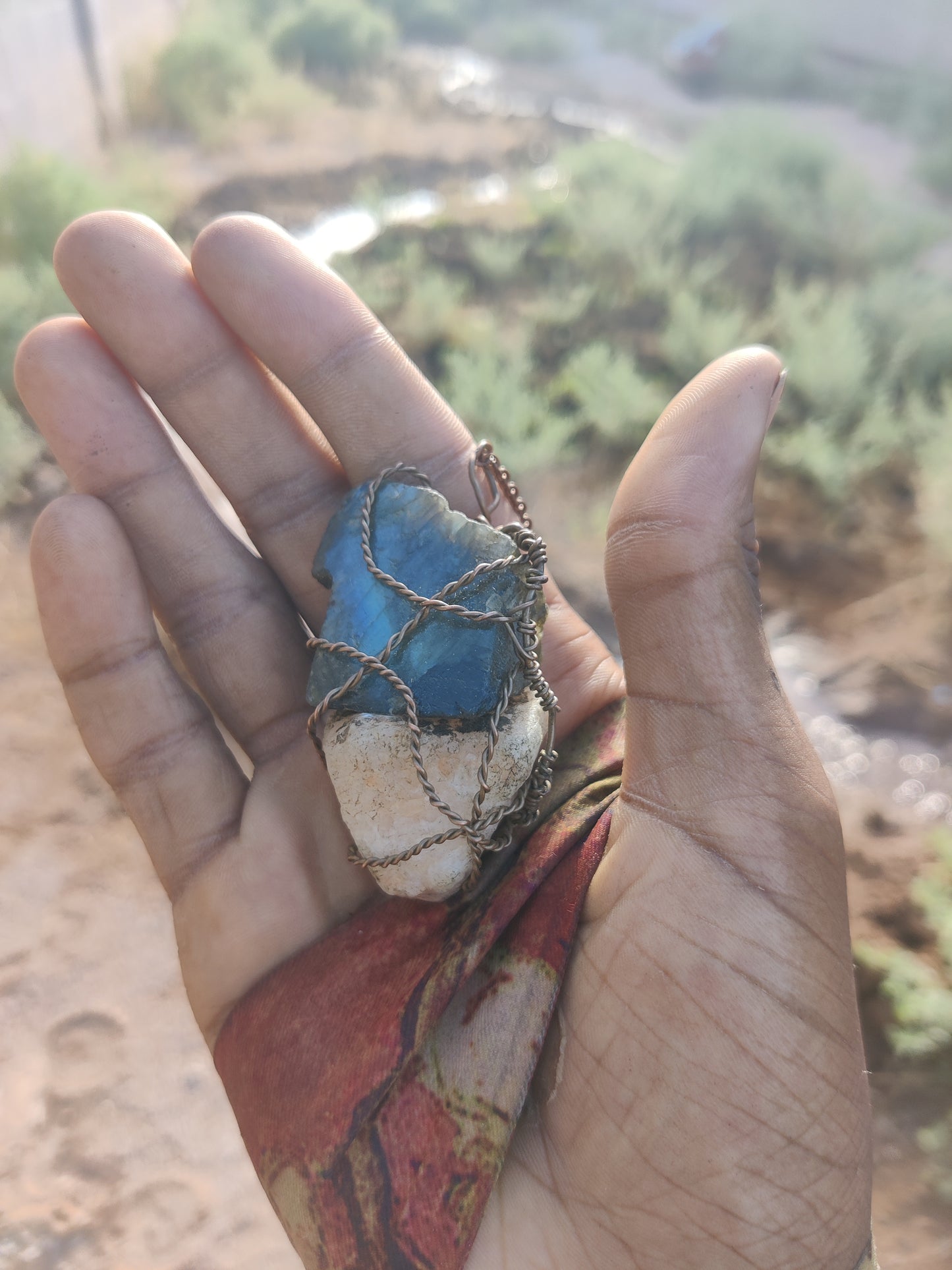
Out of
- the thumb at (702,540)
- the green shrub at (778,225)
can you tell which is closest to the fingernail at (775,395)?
the thumb at (702,540)

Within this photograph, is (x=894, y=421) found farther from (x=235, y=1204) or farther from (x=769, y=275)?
(x=235, y=1204)

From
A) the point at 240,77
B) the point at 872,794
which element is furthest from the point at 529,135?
the point at 872,794

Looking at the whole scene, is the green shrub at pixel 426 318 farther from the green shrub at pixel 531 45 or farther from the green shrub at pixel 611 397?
the green shrub at pixel 531 45

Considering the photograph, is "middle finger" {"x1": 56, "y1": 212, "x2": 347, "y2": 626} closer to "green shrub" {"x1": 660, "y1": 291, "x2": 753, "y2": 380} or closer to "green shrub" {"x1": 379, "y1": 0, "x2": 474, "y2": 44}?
"green shrub" {"x1": 660, "y1": 291, "x2": 753, "y2": 380}

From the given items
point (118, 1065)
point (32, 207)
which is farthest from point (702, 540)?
point (32, 207)

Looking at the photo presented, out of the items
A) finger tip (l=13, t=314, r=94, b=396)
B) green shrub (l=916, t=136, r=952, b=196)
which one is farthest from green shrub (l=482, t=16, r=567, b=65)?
finger tip (l=13, t=314, r=94, b=396)

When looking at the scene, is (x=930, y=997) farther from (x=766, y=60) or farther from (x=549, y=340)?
(x=766, y=60)
